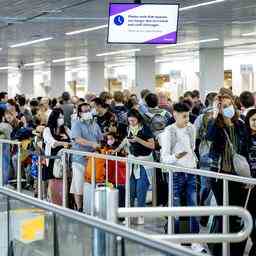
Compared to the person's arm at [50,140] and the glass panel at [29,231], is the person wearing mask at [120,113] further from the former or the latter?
the glass panel at [29,231]

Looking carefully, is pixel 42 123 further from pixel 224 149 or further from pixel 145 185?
pixel 224 149

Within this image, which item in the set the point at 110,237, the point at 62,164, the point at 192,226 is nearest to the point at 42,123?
the point at 62,164

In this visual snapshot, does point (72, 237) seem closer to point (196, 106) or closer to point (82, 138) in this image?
point (82, 138)

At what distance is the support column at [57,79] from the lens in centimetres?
3934

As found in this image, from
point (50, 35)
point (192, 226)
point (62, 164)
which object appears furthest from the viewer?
point (50, 35)

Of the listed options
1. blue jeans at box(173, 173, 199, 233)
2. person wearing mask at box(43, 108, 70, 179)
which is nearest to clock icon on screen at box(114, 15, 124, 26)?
person wearing mask at box(43, 108, 70, 179)

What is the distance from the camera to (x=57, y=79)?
132 feet

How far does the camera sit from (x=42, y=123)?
36.5 ft

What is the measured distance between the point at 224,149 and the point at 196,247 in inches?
38.7

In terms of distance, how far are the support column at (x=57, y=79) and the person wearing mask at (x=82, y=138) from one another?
98.4 feet

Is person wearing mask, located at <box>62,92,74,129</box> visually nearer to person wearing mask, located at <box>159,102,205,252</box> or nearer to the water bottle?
the water bottle

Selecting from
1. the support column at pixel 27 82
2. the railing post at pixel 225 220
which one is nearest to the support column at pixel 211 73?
the support column at pixel 27 82

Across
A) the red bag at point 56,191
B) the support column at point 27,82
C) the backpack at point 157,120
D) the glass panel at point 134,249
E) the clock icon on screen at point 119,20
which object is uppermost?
the clock icon on screen at point 119,20

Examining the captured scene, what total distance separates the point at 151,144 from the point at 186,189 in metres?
→ 1.54
